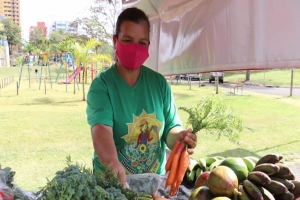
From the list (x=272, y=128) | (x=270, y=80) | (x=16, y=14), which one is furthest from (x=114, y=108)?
(x=16, y=14)

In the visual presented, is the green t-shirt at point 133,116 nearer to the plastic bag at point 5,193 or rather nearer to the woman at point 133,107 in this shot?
the woman at point 133,107

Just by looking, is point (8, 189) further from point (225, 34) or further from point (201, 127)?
point (225, 34)

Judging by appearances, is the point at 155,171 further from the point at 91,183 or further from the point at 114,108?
the point at 91,183

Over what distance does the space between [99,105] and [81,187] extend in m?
0.70

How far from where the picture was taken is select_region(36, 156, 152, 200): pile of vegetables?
0.79m

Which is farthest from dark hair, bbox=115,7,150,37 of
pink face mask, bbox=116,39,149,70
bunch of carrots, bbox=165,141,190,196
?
bunch of carrots, bbox=165,141,190,196

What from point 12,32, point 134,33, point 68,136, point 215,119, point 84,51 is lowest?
point 68,136

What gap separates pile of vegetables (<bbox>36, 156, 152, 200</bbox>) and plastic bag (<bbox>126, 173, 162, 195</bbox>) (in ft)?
1.44

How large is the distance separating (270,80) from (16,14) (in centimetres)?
2594

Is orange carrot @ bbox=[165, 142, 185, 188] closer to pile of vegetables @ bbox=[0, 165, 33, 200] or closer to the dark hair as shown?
the dark hair

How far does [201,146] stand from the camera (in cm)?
658

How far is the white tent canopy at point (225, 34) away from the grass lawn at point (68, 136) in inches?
79.9

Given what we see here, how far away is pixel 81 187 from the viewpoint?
2.66 feet

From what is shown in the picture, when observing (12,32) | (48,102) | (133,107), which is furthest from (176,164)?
(12,32)
